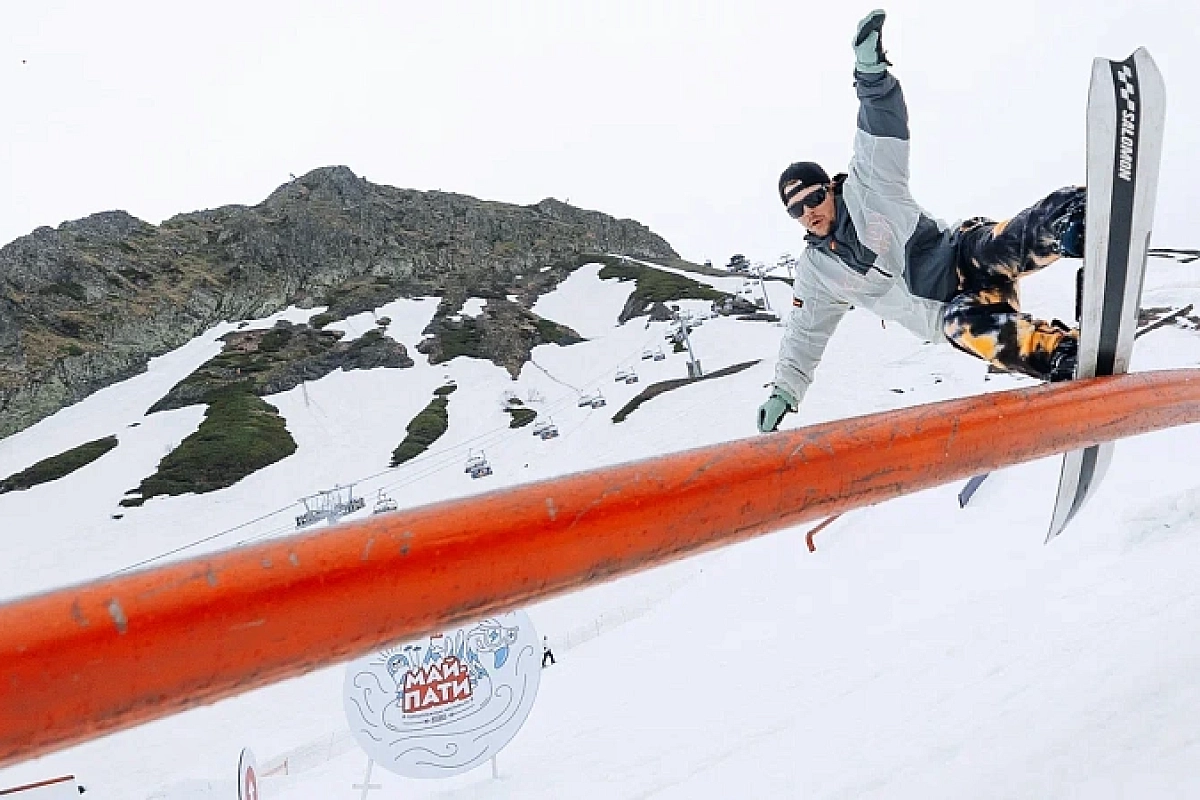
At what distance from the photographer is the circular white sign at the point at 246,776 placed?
363cm

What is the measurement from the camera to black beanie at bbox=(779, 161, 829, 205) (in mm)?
3732

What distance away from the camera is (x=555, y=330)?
52844 millimetres

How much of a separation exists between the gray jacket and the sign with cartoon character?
7.65 ft

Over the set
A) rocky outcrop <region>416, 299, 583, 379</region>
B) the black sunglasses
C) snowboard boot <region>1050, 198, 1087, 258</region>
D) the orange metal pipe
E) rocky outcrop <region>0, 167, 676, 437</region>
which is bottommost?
the orange metal pipe

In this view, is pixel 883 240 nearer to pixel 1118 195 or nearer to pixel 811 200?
pixel 811 200

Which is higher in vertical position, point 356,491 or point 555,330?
point 555,330

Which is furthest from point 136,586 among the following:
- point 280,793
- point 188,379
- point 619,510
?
point 188,379

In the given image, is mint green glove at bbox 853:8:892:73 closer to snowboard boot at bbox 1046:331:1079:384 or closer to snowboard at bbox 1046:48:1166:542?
snowboard at bbox 1046:48:1166:542

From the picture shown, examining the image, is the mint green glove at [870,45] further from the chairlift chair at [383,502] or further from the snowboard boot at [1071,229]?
the chairlift chair at [383,502]

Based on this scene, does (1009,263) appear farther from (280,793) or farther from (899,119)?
(280,793)

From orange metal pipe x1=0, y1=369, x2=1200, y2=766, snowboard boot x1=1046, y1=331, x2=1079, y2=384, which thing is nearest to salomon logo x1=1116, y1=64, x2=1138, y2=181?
snowboard boot x1=1046, y1=331, x2=1079, y2=384

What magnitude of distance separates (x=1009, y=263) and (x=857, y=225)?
0.69 m

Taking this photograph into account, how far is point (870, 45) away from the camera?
3088mm

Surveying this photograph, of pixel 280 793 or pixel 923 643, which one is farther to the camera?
pixel 280 793
